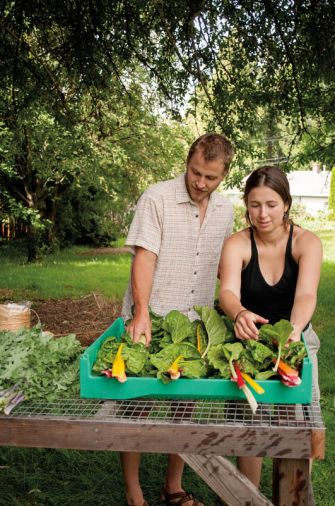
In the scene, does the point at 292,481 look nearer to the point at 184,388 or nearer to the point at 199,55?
the point at 184,388

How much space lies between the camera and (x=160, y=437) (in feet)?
6.55

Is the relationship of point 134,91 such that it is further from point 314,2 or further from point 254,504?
point 254,504

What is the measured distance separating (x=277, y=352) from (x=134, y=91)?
31.1ft

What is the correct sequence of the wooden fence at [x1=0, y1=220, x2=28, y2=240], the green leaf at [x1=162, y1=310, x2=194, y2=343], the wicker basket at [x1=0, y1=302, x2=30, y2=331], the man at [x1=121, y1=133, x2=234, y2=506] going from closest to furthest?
1. the green leaf at [x1=162, y1=310, x2=194, y2=343]
2. the man at [x1=121, y1=133, x2=234, y2=506]
3. the wicker basket at [x1=0, y1=302, x2=30, y2=331]
4. the wooden fence at [x1=0, y1=220, x2=28, y2=240]

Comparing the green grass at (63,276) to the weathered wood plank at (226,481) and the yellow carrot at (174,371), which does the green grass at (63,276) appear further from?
the yellow carrot at (174,371)

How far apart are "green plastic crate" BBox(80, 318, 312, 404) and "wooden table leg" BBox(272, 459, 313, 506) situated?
228 millimetres

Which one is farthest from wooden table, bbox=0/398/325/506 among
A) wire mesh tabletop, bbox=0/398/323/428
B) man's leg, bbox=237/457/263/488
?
man's leg, bbox=237/457/263/488

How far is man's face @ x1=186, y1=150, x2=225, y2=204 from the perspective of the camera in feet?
9.32

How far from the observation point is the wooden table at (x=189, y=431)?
196cm

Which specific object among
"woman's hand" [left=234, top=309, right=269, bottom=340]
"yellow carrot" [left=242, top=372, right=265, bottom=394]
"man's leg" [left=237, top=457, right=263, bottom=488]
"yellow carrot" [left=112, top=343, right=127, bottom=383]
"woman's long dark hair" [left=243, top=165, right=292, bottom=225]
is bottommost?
"man's leg" [left=237, top=457, right=263, bottom=488]

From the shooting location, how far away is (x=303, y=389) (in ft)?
6.62

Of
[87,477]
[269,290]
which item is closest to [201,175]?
[269,290]

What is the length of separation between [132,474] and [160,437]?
116 cm

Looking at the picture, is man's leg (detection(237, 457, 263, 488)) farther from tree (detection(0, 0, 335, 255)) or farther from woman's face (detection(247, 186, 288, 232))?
tree (detection(0, 0, 335, 255))
